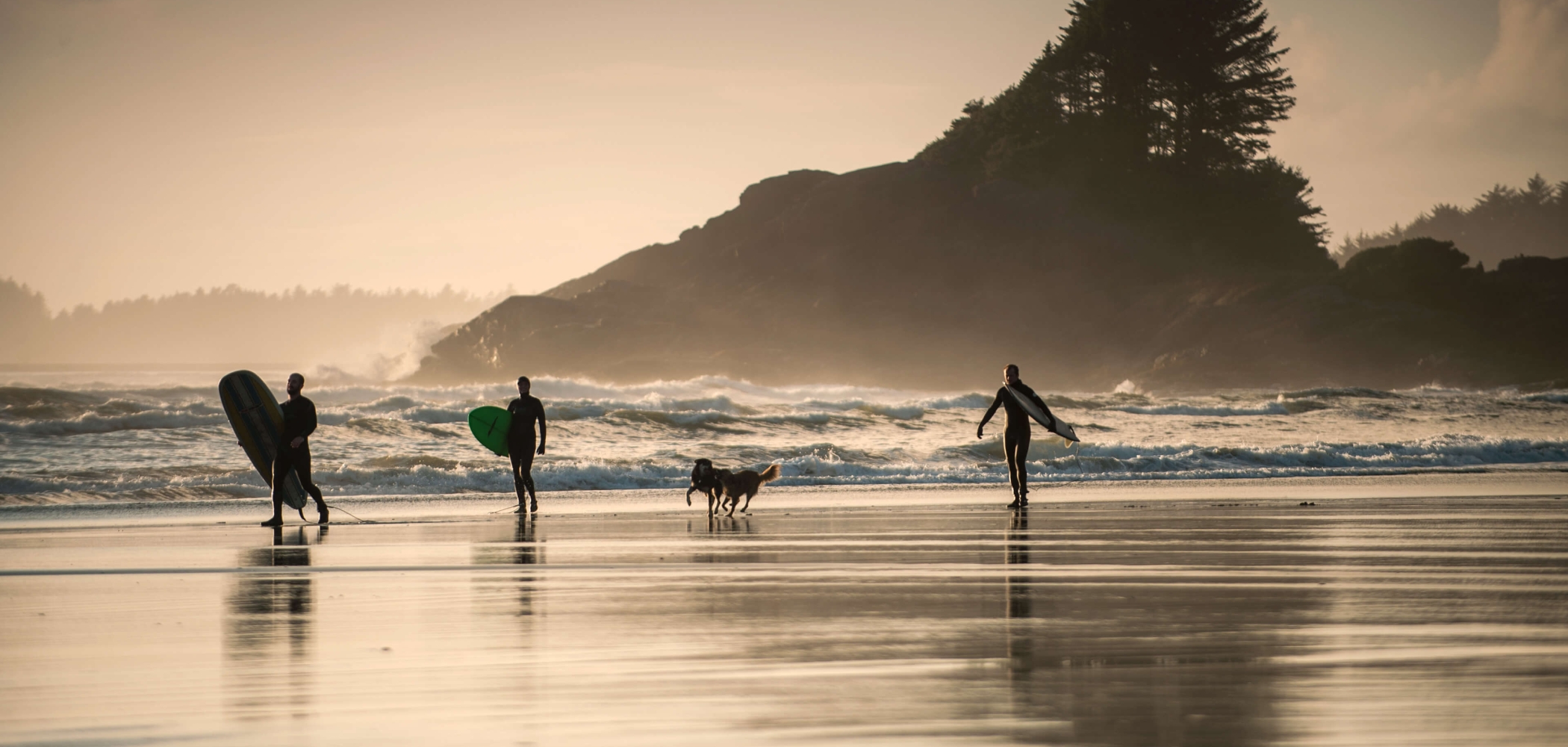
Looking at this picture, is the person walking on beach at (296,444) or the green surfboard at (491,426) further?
the green surfboard at (491,426)

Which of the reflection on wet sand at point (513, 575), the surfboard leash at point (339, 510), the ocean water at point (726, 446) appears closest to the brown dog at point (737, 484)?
the reflection on wet sand at point (513, 575)

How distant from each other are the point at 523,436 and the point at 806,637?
36.1 feet

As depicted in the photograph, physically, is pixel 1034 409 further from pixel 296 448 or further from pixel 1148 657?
pixel 1148 657

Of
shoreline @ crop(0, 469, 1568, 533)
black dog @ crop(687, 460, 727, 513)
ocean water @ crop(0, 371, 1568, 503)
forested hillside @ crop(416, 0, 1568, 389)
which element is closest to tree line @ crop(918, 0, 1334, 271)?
forested hillside @ crop(416, 0, 1568, 389)

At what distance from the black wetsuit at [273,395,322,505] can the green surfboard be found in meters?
3.50

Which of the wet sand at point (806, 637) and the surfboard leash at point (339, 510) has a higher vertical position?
the wet sand at point (806, 637)

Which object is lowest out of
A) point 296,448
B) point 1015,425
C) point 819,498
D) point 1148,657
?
point 819,498

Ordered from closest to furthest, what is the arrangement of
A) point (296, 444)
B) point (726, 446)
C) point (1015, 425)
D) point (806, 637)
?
point (806, 637) < point (296, 444) < point (1015, 425) < point (726, 446)

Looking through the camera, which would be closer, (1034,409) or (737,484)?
(737,484)

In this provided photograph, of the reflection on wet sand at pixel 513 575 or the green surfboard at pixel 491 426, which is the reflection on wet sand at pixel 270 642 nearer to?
the reflection on wet sand at pixel 513 575

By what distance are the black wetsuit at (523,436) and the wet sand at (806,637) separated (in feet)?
14.0

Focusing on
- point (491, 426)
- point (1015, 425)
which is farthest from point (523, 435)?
point (1015, 425)

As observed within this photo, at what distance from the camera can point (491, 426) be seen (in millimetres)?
16641

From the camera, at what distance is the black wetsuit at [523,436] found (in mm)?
15414
